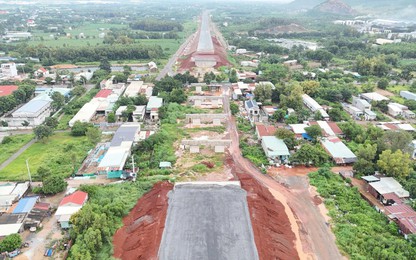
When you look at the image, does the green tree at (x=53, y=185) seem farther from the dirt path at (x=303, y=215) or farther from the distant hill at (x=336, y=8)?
the distant hill at (x=336, y=8)

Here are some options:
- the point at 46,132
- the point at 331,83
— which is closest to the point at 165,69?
the point at 331,83

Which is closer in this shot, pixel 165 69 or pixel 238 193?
pixel 238 193

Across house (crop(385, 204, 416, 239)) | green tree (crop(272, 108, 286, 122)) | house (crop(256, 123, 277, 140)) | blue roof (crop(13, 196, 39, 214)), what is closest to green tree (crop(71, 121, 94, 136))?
blue roof (crop(13, 196, 39, 214))

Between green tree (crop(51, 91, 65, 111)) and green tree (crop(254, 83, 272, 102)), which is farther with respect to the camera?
green tree (crop(254, 83, 272, 102))

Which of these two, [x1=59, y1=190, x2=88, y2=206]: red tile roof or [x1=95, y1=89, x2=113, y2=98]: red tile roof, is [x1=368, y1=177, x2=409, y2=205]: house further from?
[x1=95, y1=89, x2=113, y2=98]: red tile roof

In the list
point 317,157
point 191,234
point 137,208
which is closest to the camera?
point 191,234

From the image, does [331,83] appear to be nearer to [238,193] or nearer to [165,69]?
[165,69]
